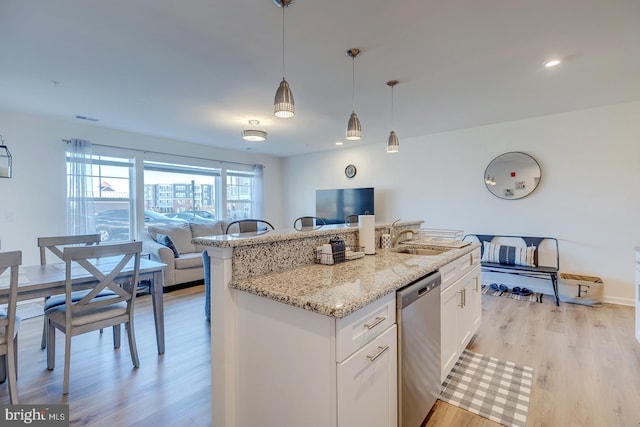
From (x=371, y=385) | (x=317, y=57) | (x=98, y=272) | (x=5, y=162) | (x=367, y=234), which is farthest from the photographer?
(x=5, y=162)

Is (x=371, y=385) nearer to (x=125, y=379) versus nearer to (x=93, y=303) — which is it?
(x=125, y=379)

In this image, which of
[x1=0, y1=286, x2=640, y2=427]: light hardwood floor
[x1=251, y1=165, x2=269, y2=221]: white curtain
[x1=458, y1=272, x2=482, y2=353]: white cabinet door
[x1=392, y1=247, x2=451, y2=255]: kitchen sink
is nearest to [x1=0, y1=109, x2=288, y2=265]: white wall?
[x1=0, y1=286, x2=640, y2=427]: light hardwood floor

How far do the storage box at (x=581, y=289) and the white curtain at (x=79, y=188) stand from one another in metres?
6.58

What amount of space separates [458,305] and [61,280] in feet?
9.05

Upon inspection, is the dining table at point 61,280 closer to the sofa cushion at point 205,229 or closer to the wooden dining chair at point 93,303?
the wooden dining chair at point 93,303

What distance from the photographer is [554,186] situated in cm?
394

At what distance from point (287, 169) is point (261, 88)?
4.31 m

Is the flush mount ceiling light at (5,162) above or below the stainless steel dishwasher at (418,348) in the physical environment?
above

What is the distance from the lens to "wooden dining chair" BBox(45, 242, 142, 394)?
1917 millimetres

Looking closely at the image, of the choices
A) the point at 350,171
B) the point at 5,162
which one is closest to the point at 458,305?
the point at 350,171

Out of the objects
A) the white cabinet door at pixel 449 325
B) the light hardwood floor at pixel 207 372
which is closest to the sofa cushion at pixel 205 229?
the light hardwood floor at pixel 207 372

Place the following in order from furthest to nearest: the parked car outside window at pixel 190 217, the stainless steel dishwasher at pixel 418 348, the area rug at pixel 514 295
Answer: the parked car outside window at pixel 190 217
the area rug at pixel 514 295
the stainless steel dishwasher at pixel 418 348

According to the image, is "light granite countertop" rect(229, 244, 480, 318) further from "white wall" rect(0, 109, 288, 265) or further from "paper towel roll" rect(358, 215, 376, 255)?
"white wall" rect(0, 109, 288, 265)

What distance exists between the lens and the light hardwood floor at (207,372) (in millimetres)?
1732
